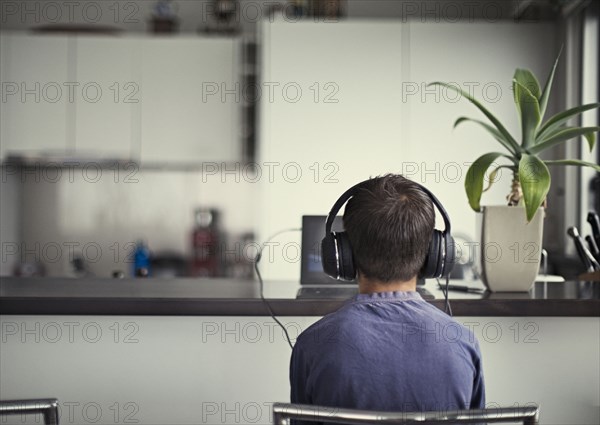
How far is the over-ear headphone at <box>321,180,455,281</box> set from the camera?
4.27ft

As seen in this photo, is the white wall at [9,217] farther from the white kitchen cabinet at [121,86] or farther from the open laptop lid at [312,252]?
the open laptop lid at [312,252]

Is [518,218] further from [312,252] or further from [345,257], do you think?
[345,257]

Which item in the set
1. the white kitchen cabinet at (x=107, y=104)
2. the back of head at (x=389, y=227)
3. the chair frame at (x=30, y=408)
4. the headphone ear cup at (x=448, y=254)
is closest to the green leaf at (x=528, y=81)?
the headphone ear cup at (x=448, y=254)

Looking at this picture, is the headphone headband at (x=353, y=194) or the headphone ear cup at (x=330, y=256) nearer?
the headphone headband at (x=353, y=194)

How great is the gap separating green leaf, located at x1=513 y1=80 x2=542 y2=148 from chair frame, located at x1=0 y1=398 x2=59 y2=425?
1.34 m

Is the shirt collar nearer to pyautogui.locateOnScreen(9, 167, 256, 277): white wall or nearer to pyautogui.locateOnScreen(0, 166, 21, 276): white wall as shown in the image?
pyautogui.locateOnScreen(9, 167, 256, 277): white wall

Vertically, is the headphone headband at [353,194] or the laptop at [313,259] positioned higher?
the headphone headband at [353,194]

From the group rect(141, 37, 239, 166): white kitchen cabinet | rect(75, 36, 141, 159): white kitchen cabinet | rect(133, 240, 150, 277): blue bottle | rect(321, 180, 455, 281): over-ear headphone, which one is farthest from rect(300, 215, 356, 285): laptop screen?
rect(133, 240, 150, 277): blue bottle

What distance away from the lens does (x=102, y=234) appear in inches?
179

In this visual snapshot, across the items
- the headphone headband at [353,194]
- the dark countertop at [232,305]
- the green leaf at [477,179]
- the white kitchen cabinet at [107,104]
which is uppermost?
the white kitchen cabinet at [107,104]

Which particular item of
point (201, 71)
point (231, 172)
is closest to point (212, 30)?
point (201, 71)

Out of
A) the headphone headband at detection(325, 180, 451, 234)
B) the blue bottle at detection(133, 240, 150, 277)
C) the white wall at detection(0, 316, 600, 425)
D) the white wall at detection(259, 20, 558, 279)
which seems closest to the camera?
the headphone headband at detection(325, 180, 451, 234)

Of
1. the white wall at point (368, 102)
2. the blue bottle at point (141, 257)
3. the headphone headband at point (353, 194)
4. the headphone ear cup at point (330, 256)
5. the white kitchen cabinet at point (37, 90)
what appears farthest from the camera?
the blue bottle at point (141, 257)

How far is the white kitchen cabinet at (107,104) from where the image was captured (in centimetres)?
417
